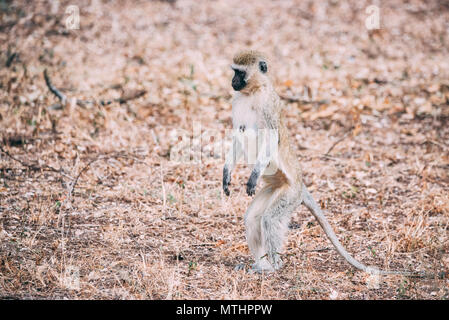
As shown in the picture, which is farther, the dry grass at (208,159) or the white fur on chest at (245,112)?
the white fur on chest at (245,112)

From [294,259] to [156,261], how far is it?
1.24m

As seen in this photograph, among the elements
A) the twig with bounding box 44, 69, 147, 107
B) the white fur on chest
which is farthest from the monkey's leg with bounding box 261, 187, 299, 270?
the twig with bounding box 44, 69, 147, 107

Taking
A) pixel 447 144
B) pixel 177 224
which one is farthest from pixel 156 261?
pixel 447 144

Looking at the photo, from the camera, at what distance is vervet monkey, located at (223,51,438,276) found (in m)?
4.56

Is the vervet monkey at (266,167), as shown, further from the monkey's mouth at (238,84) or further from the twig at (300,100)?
the twig at (300,100)

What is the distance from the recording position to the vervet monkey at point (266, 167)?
4562mm

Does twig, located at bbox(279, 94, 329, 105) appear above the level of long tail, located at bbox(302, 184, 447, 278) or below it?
above

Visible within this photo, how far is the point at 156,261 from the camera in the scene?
182 inches

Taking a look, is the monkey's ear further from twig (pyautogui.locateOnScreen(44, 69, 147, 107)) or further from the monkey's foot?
twig (pyautogui.locateOnScreen(44, 69, 147, 107))

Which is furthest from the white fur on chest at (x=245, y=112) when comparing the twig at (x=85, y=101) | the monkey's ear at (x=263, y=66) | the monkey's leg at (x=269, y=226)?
the twig at (x=85, y=101)

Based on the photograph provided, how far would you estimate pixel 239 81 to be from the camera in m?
4.63

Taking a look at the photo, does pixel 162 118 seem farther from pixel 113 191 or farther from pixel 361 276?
pixel 361 276

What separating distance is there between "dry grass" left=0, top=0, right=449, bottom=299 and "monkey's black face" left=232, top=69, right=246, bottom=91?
1.32 meters

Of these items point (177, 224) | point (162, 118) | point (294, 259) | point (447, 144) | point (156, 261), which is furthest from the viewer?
point (162, 118)
